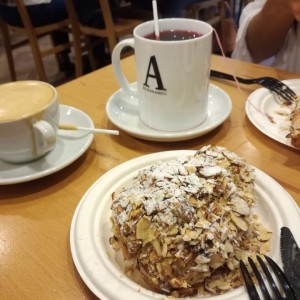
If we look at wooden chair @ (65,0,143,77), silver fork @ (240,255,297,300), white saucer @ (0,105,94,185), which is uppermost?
silver fork @ (240,255,297,300)

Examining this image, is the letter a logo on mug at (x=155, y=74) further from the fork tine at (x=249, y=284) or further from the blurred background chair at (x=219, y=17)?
the blurred background chair at (x=219, y=17)

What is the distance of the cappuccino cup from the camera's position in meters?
0.57

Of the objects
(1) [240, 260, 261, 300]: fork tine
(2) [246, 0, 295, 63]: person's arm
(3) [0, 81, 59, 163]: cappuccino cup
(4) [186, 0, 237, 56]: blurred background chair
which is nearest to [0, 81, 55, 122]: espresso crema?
(3) [0, 81, 59, 163]: cappuccino cup

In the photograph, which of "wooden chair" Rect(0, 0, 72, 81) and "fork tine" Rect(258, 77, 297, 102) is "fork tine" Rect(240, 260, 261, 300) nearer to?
"fork tine" Rect(258, 77, 297, 102)

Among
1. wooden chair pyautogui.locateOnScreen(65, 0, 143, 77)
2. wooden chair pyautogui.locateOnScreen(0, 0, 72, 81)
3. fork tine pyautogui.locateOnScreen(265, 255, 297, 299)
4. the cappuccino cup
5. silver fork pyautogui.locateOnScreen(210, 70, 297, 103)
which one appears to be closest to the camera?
fork tine pyautogui.locateOnScreen(265, 255, 297, 299)

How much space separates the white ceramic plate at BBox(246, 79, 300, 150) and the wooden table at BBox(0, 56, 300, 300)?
19 millimetres

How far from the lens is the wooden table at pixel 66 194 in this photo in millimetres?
440

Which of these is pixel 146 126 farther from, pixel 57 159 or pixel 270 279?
pixel 270 279

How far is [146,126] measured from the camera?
718 mm

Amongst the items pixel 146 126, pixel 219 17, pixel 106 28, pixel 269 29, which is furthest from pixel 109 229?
pixel 219 17

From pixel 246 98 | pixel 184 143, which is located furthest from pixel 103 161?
pixel 246 98

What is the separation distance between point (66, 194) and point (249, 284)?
33 cm

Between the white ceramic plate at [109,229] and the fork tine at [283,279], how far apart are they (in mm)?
19

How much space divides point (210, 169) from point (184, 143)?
25cm
